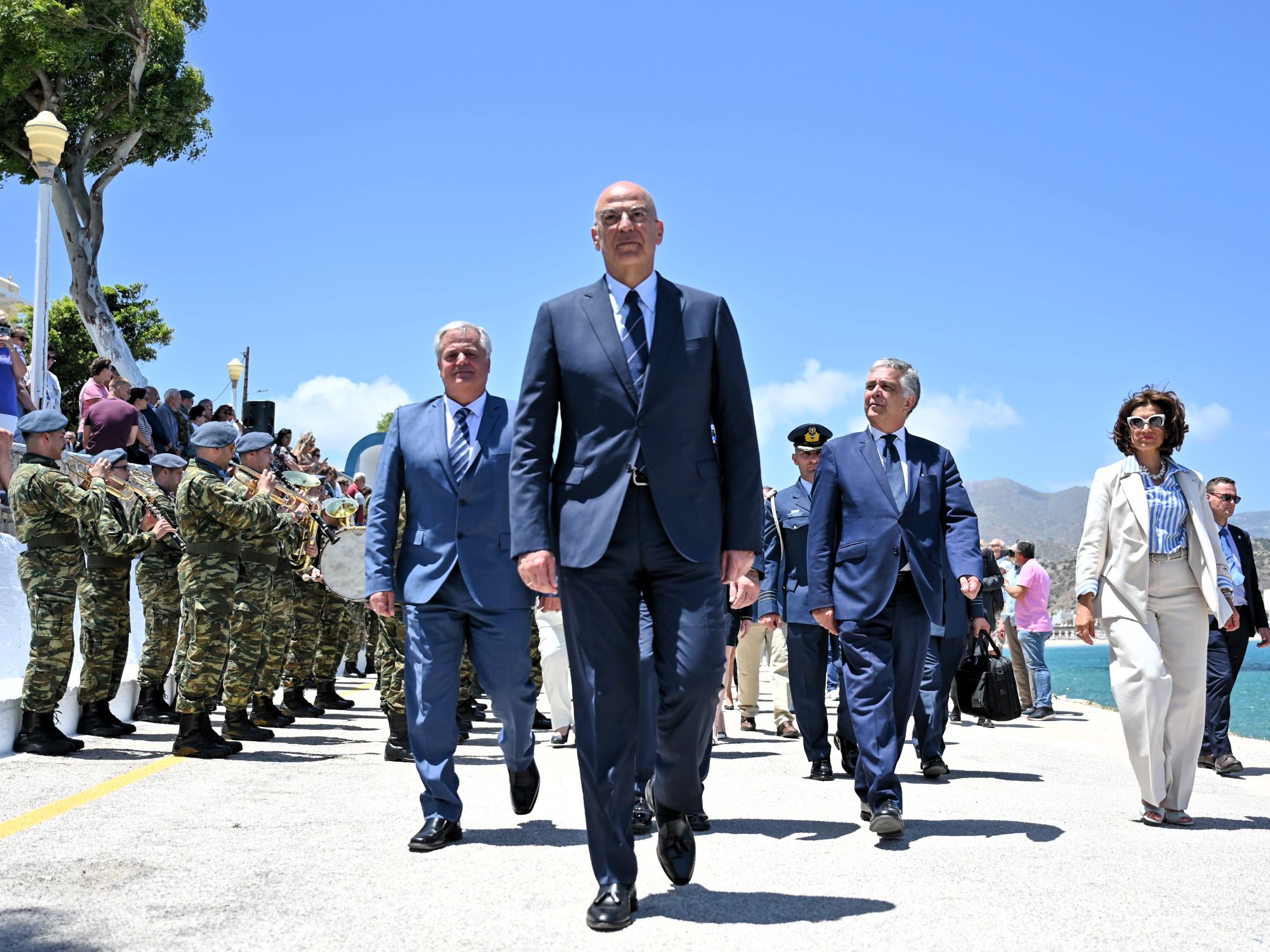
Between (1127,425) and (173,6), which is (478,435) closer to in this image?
(1127,425)

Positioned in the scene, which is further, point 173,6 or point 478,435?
point 173,6

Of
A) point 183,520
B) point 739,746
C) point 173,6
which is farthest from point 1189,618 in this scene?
point 173,6

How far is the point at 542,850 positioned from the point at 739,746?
492 cm

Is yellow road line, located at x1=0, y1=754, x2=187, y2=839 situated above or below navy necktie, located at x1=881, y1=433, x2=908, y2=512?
below

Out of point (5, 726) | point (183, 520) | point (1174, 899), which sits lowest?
point (1174, 899)

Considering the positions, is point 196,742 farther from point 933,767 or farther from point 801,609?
point 933,767

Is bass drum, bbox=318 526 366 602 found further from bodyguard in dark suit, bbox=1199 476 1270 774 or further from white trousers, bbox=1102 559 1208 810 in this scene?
bodyguard in dark suit, bbox=1199 476 1270 774

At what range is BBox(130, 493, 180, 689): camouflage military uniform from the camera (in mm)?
9797

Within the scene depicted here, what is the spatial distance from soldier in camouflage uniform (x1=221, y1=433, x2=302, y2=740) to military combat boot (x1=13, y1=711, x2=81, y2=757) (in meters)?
1.25

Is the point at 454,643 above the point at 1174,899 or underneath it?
above

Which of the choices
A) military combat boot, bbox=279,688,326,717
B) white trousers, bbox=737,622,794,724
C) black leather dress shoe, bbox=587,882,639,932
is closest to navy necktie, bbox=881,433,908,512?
black leather dress shoe, bbox=587,882,639,932

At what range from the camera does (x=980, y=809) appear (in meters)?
6.45

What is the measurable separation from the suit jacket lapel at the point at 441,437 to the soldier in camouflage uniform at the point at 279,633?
13.4ft

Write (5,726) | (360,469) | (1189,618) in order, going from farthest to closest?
1. (360,469)
2. (5,726)
3. (1189,618)
